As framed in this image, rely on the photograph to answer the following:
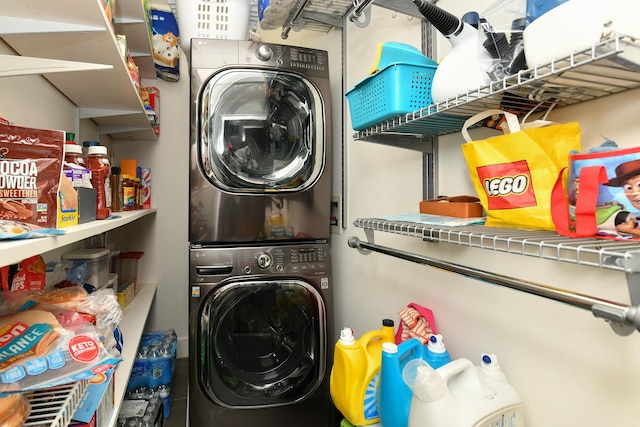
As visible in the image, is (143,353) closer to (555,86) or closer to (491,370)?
(491,370)

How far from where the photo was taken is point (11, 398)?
64cm

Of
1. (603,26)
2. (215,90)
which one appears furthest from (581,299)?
(215,90)

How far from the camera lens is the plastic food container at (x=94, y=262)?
154 cm

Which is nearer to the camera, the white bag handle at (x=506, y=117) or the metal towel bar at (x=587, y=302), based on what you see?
the metal towel bar at (x=587, y=302)

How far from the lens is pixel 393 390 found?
1.07m

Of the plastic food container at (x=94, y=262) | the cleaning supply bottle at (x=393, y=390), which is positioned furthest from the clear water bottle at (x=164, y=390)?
the cleaning supply bottle at (x=393, y=390)

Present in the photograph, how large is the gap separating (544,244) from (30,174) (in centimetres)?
99

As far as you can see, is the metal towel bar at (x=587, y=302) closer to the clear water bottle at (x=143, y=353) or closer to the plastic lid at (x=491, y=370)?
the plastic lid at (x=491, y=370)

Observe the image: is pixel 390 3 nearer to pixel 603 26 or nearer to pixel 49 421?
pixel 603 26

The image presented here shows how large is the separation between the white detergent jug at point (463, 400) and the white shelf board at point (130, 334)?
2.85 ft

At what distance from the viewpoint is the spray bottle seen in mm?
800

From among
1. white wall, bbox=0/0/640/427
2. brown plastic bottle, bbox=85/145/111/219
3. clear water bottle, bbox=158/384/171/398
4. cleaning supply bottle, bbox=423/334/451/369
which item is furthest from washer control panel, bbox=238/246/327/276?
clear water bottle, bbox=158/384/171/398

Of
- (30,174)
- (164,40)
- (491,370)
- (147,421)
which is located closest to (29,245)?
(30,174)

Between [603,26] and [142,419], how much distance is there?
2015 millimetres
